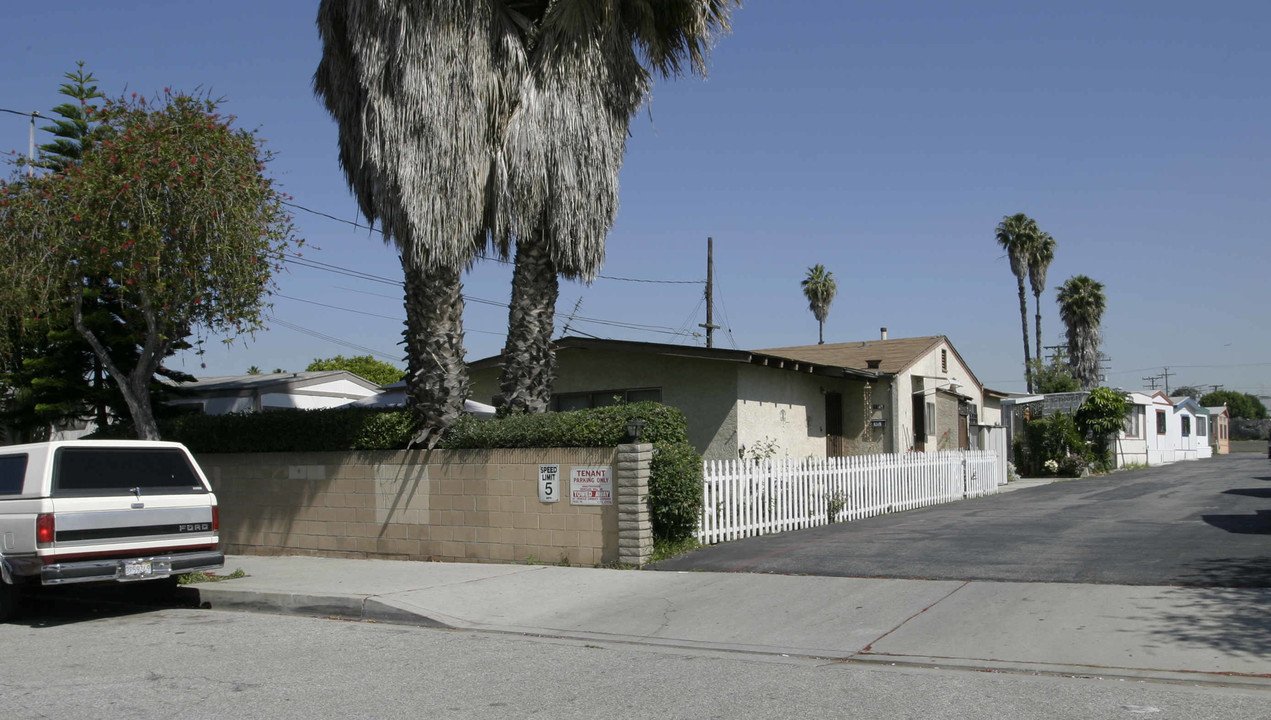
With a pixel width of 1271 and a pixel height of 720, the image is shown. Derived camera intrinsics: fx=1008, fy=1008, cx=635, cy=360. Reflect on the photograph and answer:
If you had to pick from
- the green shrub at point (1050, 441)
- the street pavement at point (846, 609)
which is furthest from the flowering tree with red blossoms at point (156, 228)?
the green shrub at point (1050, 441)

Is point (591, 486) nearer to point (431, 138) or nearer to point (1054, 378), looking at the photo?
point (431, 138)

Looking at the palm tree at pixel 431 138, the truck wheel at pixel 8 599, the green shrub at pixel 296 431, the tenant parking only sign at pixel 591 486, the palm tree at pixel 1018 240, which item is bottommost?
the truck wheel at pixel 8 599

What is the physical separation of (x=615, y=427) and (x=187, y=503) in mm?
5176

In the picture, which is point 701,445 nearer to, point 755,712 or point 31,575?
point 31,575

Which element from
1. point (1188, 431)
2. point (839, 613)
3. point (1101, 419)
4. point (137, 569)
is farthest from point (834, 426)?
point (1188, 431)

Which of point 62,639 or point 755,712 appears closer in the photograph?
point 755,712

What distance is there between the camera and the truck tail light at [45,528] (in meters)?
10.3

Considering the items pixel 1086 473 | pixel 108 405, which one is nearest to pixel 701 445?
pixel 108 405

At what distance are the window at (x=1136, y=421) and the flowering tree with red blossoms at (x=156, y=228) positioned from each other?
112 feet

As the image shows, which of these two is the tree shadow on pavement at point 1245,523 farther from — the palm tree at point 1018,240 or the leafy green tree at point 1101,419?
the palm tree at point 1018,240

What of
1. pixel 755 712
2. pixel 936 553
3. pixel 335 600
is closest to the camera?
pixel 755 712

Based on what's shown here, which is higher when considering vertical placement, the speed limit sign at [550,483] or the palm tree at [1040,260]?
the palm tree at [1040,260]

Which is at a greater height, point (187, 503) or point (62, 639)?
point (187, 503)

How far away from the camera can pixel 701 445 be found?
20047 millimetres
